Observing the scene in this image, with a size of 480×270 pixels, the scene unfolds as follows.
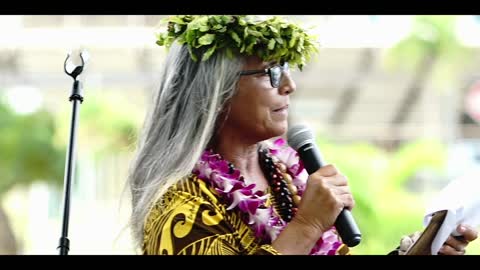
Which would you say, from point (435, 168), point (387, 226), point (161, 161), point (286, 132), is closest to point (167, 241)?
point (161, 161)

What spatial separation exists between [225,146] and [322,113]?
23.6 m

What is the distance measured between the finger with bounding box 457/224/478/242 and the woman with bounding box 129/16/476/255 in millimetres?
29

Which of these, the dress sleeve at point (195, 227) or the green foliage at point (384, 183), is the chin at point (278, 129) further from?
the green foliage at point (384, 183)

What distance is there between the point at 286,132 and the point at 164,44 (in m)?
0.40

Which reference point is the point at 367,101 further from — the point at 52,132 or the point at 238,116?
the point at 238,116

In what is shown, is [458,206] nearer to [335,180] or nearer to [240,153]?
[335,180]

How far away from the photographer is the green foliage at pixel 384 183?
19688mm

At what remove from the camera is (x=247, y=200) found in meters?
2.67

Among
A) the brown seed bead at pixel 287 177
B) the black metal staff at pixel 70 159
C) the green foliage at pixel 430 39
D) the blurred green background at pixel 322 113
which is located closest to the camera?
the black metal staff at pixel 70 159

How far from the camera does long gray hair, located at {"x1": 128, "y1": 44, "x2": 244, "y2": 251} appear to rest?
106 inches

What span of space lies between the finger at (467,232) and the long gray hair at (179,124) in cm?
64

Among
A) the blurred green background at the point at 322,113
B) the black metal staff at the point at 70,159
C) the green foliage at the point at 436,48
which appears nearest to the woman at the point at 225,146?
the black metal staff at the point at 70,159
